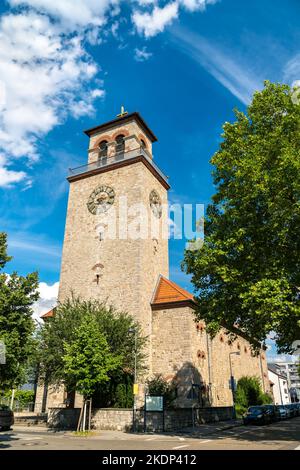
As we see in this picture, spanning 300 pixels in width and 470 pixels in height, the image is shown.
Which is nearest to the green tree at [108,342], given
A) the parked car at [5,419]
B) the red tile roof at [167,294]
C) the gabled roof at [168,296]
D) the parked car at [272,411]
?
the parked car at [5,419]

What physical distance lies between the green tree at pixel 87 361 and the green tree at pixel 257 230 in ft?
18.7

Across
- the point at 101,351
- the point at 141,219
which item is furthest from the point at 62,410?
the point at 141,219

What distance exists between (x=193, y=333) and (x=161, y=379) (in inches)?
153

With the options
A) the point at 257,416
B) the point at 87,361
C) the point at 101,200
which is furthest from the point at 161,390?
the point at 101,200

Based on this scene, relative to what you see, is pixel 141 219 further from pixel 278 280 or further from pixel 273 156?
pixel 278 280

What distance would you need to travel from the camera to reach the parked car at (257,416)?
80.6 ft

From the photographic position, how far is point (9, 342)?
43.8ft

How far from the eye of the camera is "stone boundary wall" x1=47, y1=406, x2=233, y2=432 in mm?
20188

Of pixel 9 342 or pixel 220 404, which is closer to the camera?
pixel 9 342

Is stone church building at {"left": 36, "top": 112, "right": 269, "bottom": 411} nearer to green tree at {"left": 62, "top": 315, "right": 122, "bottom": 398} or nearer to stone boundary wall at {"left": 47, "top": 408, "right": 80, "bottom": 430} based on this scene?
stone boundary wall at {"left": 47, "top": 408, "right": 80, "bottom": 430}

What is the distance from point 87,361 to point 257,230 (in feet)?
35.6

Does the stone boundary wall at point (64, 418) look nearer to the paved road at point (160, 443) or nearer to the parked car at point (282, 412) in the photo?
the paved road at point (160, 443)

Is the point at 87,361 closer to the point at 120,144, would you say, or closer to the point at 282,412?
the point at 282,412
